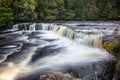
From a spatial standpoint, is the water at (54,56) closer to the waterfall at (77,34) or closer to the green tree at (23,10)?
the waterfall at (77,34)

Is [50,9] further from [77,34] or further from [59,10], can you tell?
[77,34]

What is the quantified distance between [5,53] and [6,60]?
76.7 inches

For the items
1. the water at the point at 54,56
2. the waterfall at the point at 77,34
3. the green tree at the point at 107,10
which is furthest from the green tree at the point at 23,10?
the green tree at the point at 107,10

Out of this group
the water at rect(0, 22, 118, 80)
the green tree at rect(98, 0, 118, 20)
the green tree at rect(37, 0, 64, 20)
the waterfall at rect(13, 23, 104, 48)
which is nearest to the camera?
the water at rect(0, 22, 118, 80)

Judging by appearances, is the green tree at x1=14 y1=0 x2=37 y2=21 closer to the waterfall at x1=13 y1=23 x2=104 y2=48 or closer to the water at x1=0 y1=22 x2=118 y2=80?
the waterfall at x1=13 y1=23 x2=104 y2=48

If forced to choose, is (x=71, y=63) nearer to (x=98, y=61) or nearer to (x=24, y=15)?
(x=98, y=61)

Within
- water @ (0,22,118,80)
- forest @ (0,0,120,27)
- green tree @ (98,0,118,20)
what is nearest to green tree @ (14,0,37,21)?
forest @ (0,0,120,27)

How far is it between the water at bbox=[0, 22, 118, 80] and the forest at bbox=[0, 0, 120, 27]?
675 cm

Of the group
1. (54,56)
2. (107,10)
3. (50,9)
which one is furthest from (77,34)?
(107,10)

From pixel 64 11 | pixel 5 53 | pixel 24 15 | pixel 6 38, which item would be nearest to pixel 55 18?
pixel 64 11

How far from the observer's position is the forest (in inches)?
1197

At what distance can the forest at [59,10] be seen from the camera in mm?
30413

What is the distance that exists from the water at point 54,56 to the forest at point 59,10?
675cm

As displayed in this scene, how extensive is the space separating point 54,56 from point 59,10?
21.5 m
